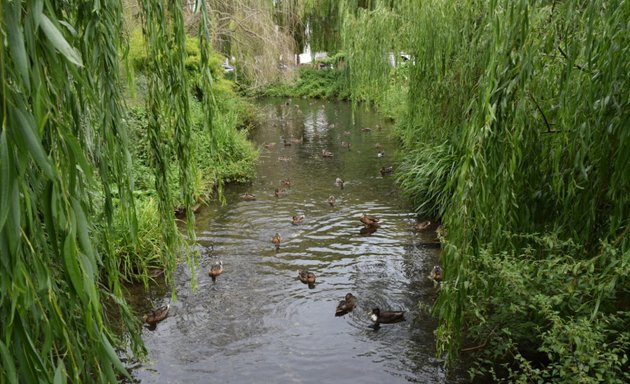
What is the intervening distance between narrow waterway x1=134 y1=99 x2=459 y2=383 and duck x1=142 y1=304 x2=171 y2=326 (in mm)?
72

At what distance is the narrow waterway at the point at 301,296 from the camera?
4.68m

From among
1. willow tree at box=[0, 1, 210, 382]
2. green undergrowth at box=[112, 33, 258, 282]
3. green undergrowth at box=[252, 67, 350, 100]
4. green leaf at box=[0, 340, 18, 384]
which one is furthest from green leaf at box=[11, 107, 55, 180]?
green undergrowth at box=[252, 67, 350, 100]

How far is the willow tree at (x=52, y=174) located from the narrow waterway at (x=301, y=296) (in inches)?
99.7

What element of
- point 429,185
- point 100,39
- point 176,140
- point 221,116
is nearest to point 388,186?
point 429,185

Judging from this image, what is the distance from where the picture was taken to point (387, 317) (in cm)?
534

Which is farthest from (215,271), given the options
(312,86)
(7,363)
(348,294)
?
(312,86)

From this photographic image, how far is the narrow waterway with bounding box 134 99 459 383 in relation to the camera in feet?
15.4

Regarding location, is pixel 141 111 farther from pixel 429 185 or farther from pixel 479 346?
pixel 479 346

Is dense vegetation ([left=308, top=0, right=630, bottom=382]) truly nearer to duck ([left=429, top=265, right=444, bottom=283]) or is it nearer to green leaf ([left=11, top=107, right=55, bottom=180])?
duck ([left=429, top=265, right=444, bottom=283])

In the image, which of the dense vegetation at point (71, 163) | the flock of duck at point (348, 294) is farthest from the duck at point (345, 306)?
the dense vegetation at point (71, 163)

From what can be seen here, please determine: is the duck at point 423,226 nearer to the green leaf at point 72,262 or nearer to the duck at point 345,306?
the duck at point 345,306

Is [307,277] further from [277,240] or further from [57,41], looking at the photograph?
[57,41]

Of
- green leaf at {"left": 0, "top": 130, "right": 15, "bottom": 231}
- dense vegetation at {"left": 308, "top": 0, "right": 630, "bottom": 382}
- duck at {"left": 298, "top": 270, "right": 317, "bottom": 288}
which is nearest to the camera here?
green leaf at {"left": 0, "top": 130, "right": 15, "bottom": 231}

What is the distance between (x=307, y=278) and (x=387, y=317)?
3.97ft
